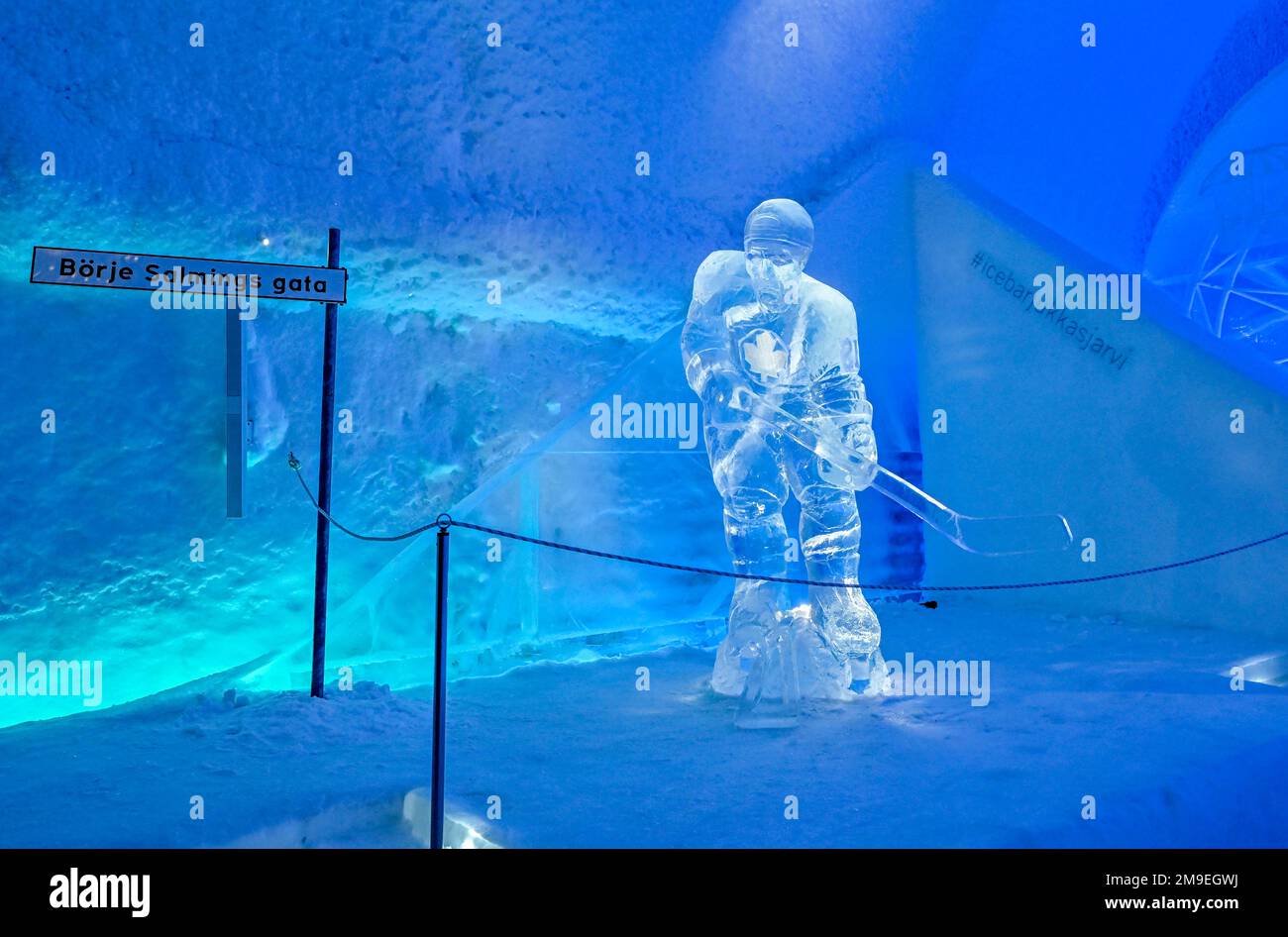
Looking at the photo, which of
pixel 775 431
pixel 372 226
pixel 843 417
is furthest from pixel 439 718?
pixel 372 226

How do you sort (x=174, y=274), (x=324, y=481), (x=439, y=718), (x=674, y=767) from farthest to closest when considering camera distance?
(x=324, y=481) → (x=174, y=274) → (x=674, y=767) → (x=439, y=718)

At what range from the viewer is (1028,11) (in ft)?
32.4

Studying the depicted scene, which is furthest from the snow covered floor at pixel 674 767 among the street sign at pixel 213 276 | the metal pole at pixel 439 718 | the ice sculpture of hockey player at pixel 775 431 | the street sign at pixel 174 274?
the street sign at pixel 174 274

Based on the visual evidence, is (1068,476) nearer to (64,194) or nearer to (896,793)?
(896,793)

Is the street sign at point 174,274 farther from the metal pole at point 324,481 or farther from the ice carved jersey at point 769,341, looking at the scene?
the ice carved jersey at point 769,341

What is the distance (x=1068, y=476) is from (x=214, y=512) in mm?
5811

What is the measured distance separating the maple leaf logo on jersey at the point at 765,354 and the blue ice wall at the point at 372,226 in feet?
8.67

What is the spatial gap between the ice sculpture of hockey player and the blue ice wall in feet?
8.21

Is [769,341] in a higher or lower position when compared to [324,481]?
higher

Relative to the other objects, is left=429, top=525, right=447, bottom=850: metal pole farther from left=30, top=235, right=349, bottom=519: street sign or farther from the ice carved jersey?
the ice carved jersey

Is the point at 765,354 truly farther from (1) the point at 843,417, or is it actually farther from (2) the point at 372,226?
(2) the point at 372,226

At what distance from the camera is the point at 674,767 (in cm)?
409

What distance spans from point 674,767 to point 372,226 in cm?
415

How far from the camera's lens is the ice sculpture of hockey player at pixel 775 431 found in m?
5.11
